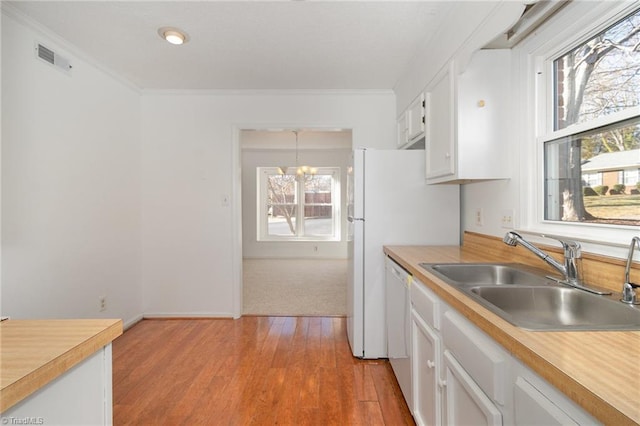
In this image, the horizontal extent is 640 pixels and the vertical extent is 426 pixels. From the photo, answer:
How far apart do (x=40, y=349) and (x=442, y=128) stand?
2162mm

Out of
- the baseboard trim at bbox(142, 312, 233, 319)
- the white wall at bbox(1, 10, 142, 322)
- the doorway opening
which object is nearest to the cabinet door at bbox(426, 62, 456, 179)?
the baseboard trim at bbox(142, 312, 233, 319)

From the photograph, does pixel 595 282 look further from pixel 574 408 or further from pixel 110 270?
pixel 110 270

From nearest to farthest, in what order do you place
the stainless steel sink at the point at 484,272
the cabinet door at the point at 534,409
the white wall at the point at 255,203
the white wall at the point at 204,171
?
the cabinet door at the point at 534,409
the stainless steel sink at the point at 484,272
the white wall at the point at 204,171
the white wall at the point at 255,203

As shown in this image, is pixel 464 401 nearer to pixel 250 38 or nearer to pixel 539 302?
pixel 539 302

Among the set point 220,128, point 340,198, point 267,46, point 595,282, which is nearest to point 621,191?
point 595,282

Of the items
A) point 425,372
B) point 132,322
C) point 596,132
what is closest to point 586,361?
point 425,372

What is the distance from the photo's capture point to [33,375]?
66 centimetres

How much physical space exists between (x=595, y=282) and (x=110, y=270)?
3.44m

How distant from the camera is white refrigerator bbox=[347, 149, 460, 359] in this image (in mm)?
2439

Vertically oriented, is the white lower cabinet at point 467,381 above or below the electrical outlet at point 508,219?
below

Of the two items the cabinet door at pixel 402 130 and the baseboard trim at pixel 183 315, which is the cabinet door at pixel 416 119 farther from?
the baseboard trim at pixel 183 315

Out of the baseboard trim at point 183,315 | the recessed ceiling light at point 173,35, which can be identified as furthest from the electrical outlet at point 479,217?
the baseboard trim at point 183,315

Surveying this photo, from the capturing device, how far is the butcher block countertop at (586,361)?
0.56m

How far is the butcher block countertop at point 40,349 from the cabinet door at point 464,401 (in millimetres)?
1112
